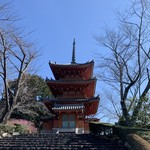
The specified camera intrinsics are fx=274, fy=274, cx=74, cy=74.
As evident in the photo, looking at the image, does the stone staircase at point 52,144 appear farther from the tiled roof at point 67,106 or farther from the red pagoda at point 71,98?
the red pagoda at point 71,98

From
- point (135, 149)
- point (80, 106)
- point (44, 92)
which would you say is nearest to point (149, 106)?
point (135, 149)

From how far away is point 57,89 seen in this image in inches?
1138

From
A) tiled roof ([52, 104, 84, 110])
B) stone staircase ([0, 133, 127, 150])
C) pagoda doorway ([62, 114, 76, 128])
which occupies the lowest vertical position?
stone staircase ([0, 133, 127, 150])

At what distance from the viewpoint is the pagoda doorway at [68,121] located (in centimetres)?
2626

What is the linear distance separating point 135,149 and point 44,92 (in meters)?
26.5

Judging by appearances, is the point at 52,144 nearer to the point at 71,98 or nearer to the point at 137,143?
the point at 137,143

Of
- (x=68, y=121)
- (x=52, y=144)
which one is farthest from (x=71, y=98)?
(x=52, y=144)

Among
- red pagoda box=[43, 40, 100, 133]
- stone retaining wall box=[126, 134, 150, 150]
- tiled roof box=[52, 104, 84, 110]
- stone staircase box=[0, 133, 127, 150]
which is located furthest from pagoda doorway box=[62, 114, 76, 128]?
stone retaining wall box=[126, 134, 150, 150]

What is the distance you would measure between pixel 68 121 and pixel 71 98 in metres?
2.68

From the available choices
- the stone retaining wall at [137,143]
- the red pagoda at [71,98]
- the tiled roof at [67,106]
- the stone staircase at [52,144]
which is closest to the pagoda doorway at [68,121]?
the red pagoda at [71,98]

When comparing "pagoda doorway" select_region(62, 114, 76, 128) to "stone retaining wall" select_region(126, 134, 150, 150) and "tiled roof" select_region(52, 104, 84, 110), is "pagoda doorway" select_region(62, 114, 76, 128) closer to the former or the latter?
"tiled roof" select_region(52, 104, 84, 110)

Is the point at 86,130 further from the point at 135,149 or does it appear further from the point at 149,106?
the point at 135,149

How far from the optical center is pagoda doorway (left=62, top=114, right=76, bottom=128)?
26261mm

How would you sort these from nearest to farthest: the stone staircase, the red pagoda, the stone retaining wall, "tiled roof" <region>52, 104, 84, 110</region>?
the stone retaining wall → the stone staircase → "tiled roof" <region>52, 104, 84, 110</region> → the red pagoda
